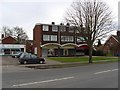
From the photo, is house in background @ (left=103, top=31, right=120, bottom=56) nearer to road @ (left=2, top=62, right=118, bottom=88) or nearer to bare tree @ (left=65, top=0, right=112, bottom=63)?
bare tree @ (left=65, top=0, right=112, bottom=63)

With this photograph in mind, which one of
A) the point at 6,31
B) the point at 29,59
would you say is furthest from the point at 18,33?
the point at 29,59

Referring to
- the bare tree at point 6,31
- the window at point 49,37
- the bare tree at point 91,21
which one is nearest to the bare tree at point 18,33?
the bare tree at point 6,31

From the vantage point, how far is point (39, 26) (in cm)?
7562

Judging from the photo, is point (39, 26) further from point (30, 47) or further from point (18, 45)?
point (30, 47)

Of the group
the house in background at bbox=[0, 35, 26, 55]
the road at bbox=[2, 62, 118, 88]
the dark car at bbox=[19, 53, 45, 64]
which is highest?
the house in background at bbox=[0, 35, 26, 55]

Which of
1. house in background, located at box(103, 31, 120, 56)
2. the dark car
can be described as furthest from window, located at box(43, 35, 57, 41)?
the dark car

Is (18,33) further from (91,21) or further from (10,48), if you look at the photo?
(91,21)

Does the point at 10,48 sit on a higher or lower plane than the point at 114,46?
lower

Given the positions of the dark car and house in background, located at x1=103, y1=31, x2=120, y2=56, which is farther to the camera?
house in background, located at x1=103, y1=31, x2=120, y2=56

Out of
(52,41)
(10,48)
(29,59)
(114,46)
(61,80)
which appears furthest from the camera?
(114,46)

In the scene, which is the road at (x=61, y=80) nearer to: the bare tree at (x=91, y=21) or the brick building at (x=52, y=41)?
the bare tree at (x=91, y=21)

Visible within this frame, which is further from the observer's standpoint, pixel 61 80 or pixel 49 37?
pixel 49 37

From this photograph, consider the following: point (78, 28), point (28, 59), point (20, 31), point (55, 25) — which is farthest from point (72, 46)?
point (28, 59)

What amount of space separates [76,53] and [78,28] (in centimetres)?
3878
